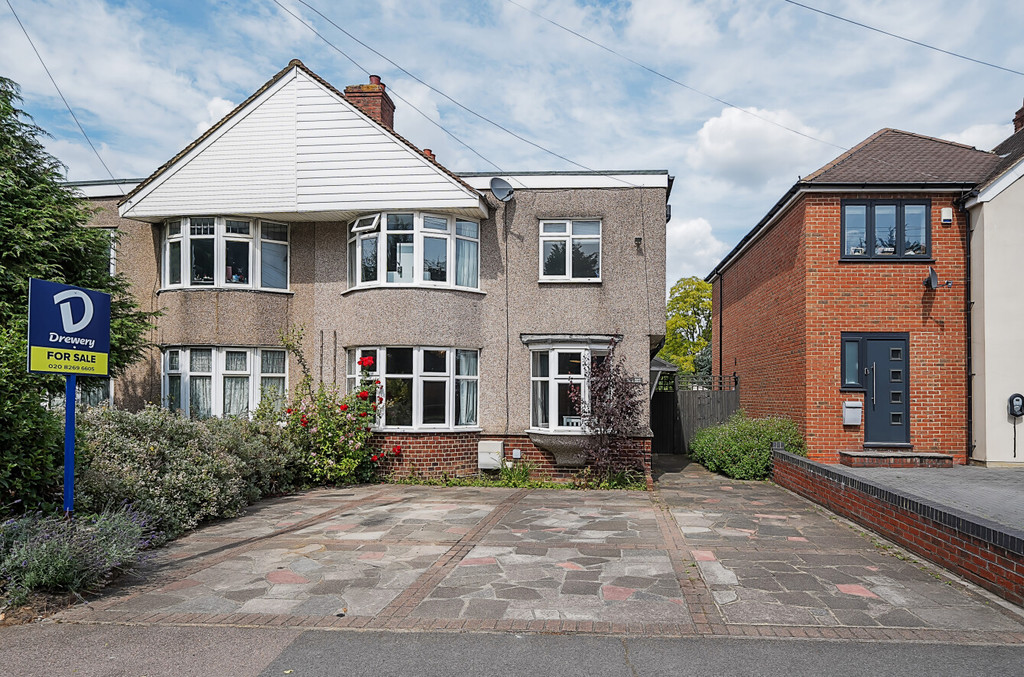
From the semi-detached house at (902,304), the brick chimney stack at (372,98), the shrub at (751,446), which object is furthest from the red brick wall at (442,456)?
the brick chimney stack at (372,98)

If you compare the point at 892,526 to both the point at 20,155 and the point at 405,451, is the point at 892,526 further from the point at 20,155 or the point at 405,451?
the point at 20,155

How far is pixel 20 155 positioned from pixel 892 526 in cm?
1383

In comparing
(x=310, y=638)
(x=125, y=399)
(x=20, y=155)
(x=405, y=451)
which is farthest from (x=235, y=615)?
(x=125, y=399)

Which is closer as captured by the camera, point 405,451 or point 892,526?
point 892,526

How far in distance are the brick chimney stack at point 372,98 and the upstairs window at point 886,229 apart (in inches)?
377

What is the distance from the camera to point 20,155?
12.0 m

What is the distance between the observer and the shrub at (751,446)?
48.1ft

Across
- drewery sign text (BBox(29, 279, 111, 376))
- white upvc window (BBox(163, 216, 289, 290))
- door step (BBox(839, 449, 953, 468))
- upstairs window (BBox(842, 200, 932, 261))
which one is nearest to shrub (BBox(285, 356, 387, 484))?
white upvc window (BBox(163, 216, 289, 290))

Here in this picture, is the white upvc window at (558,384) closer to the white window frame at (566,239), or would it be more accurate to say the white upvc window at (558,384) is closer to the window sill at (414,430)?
the white window frame at (566,239)

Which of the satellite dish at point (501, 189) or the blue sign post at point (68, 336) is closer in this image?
the blue sign post at point (68, 336)

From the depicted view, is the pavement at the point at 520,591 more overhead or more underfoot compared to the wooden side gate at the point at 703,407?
more underfoot

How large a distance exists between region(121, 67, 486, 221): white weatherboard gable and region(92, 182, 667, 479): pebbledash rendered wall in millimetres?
1081

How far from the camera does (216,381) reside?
48.9 feet

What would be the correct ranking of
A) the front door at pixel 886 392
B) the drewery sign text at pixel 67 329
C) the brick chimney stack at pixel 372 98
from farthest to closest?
the brick chimney stack at pixel 372 98
the front door at pixel 886 392
the drewery sign text at pixel 67 329
